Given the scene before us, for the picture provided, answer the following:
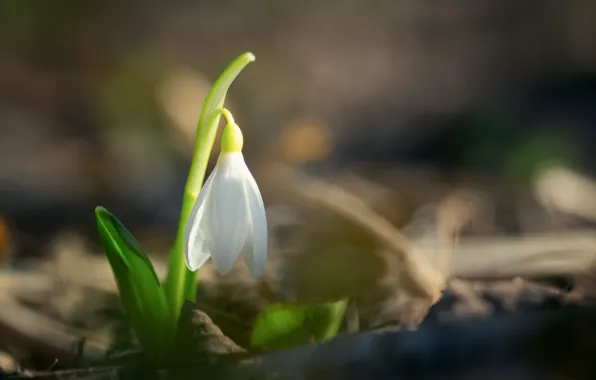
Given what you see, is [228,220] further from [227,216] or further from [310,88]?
[310,88]

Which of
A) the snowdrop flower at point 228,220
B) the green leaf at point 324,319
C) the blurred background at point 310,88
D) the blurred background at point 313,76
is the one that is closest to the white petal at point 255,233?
the snowdrop flower at point 228,220

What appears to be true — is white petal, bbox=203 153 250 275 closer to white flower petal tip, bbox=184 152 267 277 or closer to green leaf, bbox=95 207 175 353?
white flower petal tip, bbox=184 152 267 277

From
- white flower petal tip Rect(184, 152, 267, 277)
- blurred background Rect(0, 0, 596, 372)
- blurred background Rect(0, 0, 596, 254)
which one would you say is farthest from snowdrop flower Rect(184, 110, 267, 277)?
blurred background Rect(0, 0, 596, 254)

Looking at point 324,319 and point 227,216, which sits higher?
point 227,216

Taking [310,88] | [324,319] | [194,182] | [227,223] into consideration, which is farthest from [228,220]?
[310,88]

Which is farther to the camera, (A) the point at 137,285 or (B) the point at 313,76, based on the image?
(B) the point at 313,76

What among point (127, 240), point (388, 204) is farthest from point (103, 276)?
point (388, 204)

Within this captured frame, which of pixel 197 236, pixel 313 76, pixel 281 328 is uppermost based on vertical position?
pixel 313 76
